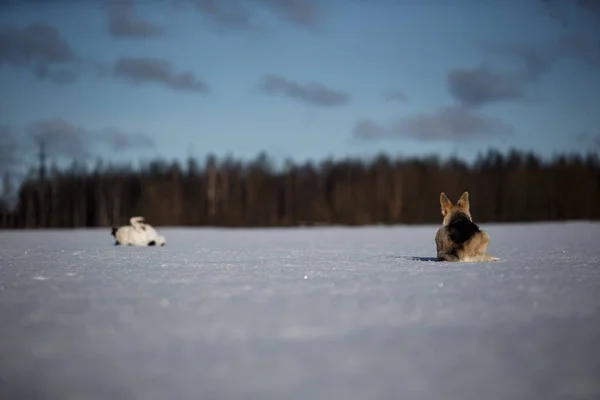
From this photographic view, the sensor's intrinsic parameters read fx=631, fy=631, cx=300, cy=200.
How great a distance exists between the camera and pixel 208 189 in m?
90.6

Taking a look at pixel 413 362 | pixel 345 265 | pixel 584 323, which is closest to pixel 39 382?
pixel 413 362

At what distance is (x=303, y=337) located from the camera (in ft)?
18.0

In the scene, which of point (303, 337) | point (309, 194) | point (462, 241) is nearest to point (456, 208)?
point (462, 241)

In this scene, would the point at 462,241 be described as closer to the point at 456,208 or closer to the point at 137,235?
the point at 456,208

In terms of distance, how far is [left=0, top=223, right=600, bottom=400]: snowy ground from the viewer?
4.11 m

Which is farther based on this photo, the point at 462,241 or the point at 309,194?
the point at 309,194

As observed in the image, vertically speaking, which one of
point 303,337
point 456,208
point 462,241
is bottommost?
point 303,337

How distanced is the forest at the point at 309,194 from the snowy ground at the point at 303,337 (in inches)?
2628

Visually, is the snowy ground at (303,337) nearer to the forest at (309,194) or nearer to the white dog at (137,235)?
the white dog at (137,235)

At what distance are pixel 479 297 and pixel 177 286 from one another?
4225mm

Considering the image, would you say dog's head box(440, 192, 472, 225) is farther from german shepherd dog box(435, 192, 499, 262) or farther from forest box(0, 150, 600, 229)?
forest box(0, 150, 600, 229)

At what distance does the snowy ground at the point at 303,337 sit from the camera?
411cm

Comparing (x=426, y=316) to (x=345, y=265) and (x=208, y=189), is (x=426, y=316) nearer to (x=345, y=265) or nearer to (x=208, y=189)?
(x=345, y=265)

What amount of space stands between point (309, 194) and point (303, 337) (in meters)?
85.9
